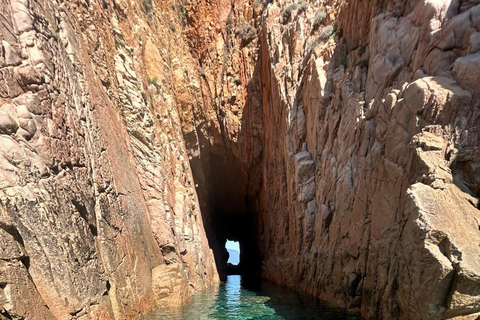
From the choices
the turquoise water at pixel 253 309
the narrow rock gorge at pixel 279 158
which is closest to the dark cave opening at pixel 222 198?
the narrow rock gorge at pixel 279 158

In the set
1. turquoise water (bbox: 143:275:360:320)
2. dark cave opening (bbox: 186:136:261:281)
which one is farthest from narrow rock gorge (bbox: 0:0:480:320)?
dark cave opening (bbox: 186:136:261:281)

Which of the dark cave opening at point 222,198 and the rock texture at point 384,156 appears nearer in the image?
the rock texture at point 384,156

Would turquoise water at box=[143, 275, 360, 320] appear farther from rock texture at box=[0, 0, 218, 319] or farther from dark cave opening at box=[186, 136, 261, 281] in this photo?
dark cave opening at box=[186, 136, 261, 281]

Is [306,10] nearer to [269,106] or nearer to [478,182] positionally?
[269,106]

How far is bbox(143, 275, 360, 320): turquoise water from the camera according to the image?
1183cm

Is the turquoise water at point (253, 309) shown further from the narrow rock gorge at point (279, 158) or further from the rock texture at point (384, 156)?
the rock texture at point (384, 156)

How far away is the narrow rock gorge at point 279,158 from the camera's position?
25.0 ft

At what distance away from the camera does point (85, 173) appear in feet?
32.7

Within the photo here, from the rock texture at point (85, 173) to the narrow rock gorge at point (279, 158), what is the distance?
0.17 feet

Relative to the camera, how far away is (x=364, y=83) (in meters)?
13.5

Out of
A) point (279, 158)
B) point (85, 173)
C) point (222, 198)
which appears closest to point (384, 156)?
point (85, 173)

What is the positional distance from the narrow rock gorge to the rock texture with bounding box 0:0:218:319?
0.05 meters

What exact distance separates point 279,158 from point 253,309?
1012 centimetres

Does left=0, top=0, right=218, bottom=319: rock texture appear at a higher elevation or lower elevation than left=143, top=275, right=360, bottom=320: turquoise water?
higher
